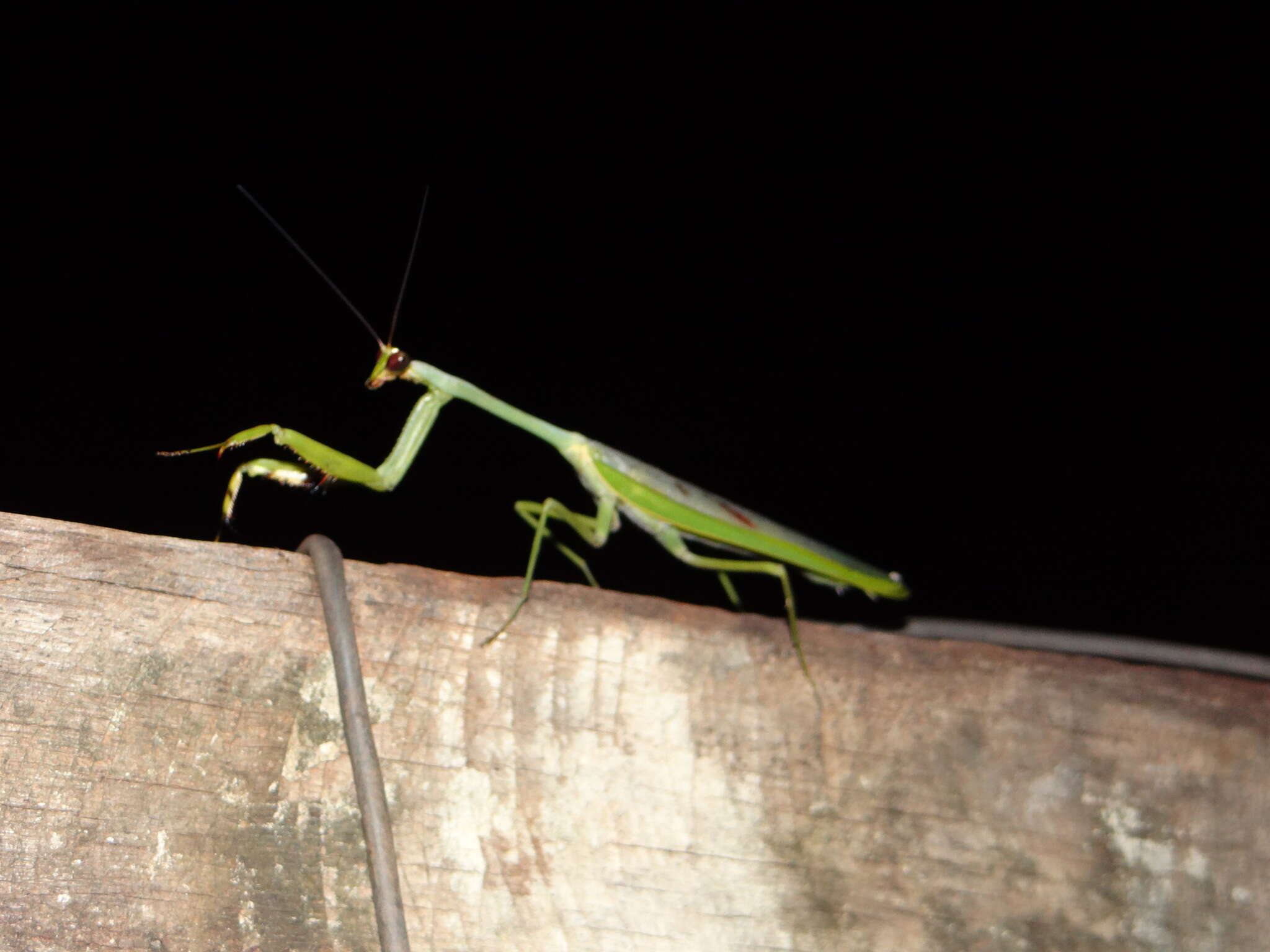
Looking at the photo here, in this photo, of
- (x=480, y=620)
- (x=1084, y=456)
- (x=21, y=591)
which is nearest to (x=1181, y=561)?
(x=1084, y=456)

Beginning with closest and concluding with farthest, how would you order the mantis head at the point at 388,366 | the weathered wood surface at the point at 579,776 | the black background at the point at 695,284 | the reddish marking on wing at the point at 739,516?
the weathered wood surface at the point at 579,776 → the mantis head at the point at 388,366 → the reddish marking on wing at the point at 739,516 → the black background at the point at 695,284

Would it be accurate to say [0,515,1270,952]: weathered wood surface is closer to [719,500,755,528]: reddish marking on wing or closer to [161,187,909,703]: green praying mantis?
[161,187,909,703]: green praying mantis

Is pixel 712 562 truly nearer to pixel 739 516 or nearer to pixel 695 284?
pixel 739 516

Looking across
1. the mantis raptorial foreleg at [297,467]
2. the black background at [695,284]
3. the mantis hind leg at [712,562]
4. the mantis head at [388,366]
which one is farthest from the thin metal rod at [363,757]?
the black background at [695,284]

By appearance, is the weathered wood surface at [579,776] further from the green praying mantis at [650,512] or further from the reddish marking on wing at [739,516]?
the reddish marking on wing at [739,516]

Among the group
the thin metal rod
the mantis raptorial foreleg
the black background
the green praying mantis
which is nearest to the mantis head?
the green praying mantis
